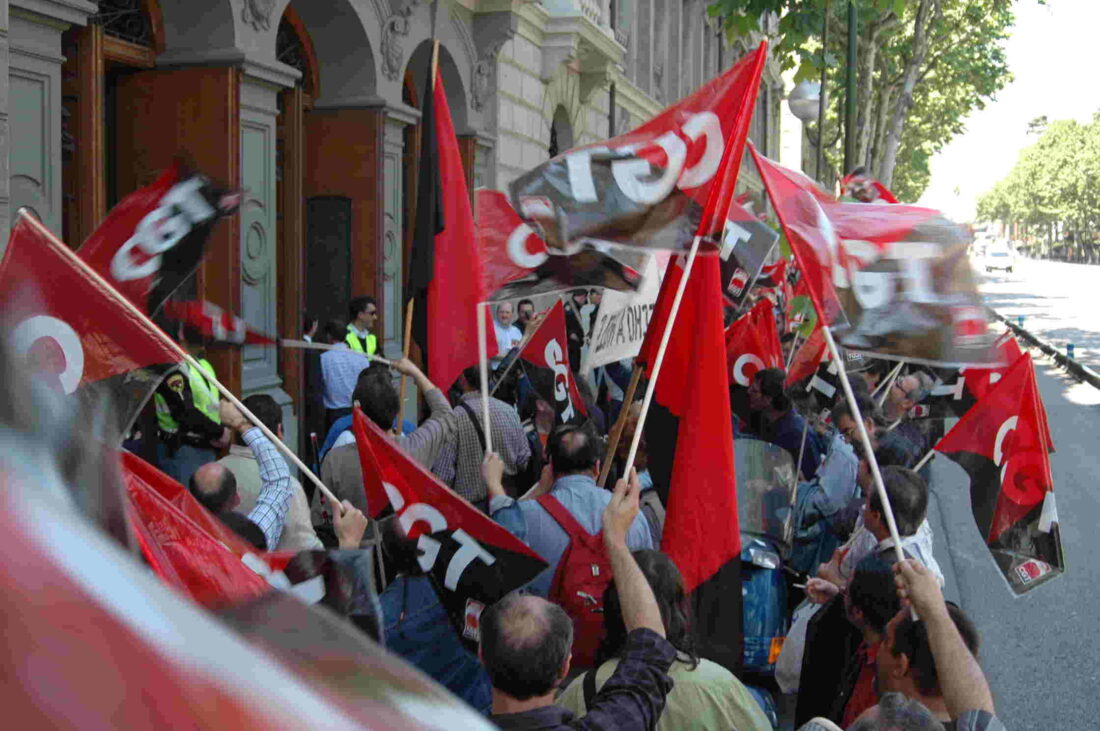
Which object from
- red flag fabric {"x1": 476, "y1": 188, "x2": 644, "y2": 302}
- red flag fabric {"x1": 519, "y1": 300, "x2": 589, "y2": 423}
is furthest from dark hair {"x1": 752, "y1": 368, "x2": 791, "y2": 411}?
red flag fabric {"x1": 476, "y1": 188, "x2": 644, "y2": 302}

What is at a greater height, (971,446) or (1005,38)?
(1005,38)

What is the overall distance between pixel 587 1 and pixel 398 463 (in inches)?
592

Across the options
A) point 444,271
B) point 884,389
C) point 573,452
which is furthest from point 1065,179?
point 573,452

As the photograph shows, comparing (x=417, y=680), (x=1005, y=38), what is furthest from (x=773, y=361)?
(x=1005, y=38)

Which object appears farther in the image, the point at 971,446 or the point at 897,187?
the point at 897,187

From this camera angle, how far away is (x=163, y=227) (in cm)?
377

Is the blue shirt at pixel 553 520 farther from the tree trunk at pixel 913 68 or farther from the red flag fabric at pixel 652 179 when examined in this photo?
the tree trunk at pixel 913 68

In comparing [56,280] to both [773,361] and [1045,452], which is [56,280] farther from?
[773,361]

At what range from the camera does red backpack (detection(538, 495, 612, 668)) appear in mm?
3893

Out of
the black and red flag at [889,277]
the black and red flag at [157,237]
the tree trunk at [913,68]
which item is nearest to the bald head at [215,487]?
the black and red flag at [157,237]

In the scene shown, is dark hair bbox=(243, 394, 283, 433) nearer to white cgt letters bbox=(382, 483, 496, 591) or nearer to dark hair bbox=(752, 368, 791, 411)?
white cgt letters bbox=(382, 483, 496, 591)

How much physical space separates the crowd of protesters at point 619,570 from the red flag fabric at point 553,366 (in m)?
0.10

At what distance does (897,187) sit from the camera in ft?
217

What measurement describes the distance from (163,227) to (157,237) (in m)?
0.04
